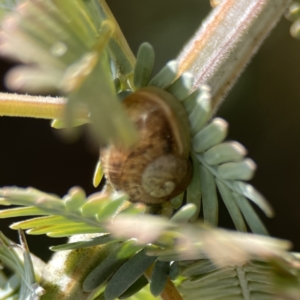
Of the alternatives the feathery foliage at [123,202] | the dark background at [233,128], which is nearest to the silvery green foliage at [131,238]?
the feathery foliage at [123,202]

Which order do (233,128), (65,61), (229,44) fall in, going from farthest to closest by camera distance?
(233,128), (229,44), (65,61)

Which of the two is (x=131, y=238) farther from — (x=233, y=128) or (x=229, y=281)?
(x=233, y=128)

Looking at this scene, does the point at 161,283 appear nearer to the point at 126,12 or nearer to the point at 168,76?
the point at 168,76

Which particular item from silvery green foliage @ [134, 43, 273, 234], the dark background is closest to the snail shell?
silvery green foliage @ [134, 43, 273, 234]

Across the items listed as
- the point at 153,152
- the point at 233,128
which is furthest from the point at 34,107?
the point at 233,128

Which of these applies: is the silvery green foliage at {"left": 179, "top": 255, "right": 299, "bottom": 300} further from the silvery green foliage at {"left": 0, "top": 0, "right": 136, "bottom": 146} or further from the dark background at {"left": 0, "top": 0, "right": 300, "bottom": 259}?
the dark background at {"left": 0, "top": 0, "right": 300, "bottom": 259}

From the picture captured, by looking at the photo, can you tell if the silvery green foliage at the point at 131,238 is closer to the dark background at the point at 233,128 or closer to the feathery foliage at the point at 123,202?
the feathery foliage at the point at 123,202
